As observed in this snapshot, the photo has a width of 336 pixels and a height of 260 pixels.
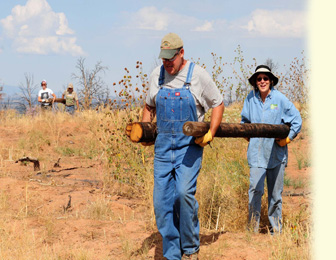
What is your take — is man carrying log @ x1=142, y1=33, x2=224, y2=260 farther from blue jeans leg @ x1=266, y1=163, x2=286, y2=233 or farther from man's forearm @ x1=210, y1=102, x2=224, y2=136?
blue jeans leg @ x1=266, y1=163, x2=286, y2=233

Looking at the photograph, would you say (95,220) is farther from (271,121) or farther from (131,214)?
(271,121)

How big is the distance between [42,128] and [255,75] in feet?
32.2

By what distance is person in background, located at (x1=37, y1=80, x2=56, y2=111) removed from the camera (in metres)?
15.7

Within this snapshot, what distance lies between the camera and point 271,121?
530 cm

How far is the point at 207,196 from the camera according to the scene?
19.2ft

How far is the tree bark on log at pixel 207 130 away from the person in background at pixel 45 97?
39.1 feet

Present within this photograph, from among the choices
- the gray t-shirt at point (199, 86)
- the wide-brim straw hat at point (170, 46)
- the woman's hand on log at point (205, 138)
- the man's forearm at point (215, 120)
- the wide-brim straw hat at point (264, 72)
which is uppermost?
the wide-brim straw hat at point (170, 46)

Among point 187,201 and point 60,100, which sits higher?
point 60,100

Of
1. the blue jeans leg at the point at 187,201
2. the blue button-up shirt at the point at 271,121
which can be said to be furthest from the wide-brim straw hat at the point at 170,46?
the blue button-up shirt at the point at 271,121

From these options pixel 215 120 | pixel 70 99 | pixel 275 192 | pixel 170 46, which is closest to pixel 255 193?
pixel 275 192

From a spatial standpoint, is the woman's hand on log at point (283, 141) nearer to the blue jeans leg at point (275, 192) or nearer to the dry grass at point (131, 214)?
the blue jeans leg at point (275, 192)

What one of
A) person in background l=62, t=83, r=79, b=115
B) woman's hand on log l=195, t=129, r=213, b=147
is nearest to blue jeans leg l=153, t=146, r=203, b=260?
woman's hand on log l=195, t=129, r=213, b=147

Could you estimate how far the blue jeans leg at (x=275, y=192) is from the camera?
538cm

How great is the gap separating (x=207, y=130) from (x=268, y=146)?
1.49 m
